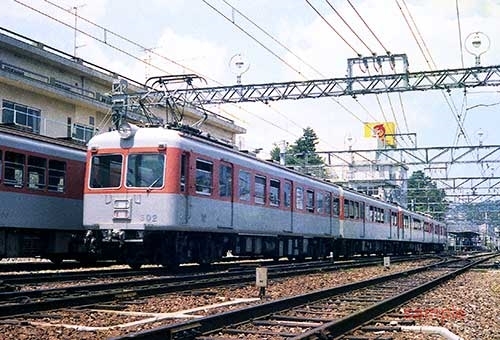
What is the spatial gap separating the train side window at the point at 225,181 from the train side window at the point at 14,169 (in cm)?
471

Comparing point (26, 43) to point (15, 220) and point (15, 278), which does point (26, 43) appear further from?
point (15, 278)

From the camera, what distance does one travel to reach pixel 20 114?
3222 centimetres

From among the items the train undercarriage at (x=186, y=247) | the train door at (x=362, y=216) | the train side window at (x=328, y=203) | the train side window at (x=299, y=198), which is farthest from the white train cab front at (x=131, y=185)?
the train door at (x=362, y=216)

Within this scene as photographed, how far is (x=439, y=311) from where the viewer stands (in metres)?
10.1

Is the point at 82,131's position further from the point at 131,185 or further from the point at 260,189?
the point at 131,185

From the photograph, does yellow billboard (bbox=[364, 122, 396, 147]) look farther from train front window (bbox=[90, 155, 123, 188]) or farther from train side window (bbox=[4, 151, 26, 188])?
train side window (bbox=[4, 151, 26, 188])

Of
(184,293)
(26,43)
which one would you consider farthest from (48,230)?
(26,43)

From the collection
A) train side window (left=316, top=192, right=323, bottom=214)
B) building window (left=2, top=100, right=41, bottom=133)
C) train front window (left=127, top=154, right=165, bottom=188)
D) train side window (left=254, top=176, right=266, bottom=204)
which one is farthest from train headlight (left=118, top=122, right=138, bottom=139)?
building window (left=2, top=100, right=41, bottom=133)

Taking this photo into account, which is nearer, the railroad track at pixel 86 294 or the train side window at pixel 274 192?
the railroad track at pixel 86 294

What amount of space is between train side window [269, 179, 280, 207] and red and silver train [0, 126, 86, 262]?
5.49 m

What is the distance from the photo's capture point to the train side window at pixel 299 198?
22.9 meters

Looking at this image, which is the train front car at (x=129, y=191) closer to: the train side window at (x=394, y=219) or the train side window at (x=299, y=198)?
the train side window at (x=299, y=198)

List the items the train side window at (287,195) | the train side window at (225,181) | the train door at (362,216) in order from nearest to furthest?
1. the train side window at (225,181)
2. the train side window at (287,195)
3. the train door at (362,216)

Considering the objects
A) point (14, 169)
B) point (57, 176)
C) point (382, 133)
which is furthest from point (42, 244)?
point (382, 133)
